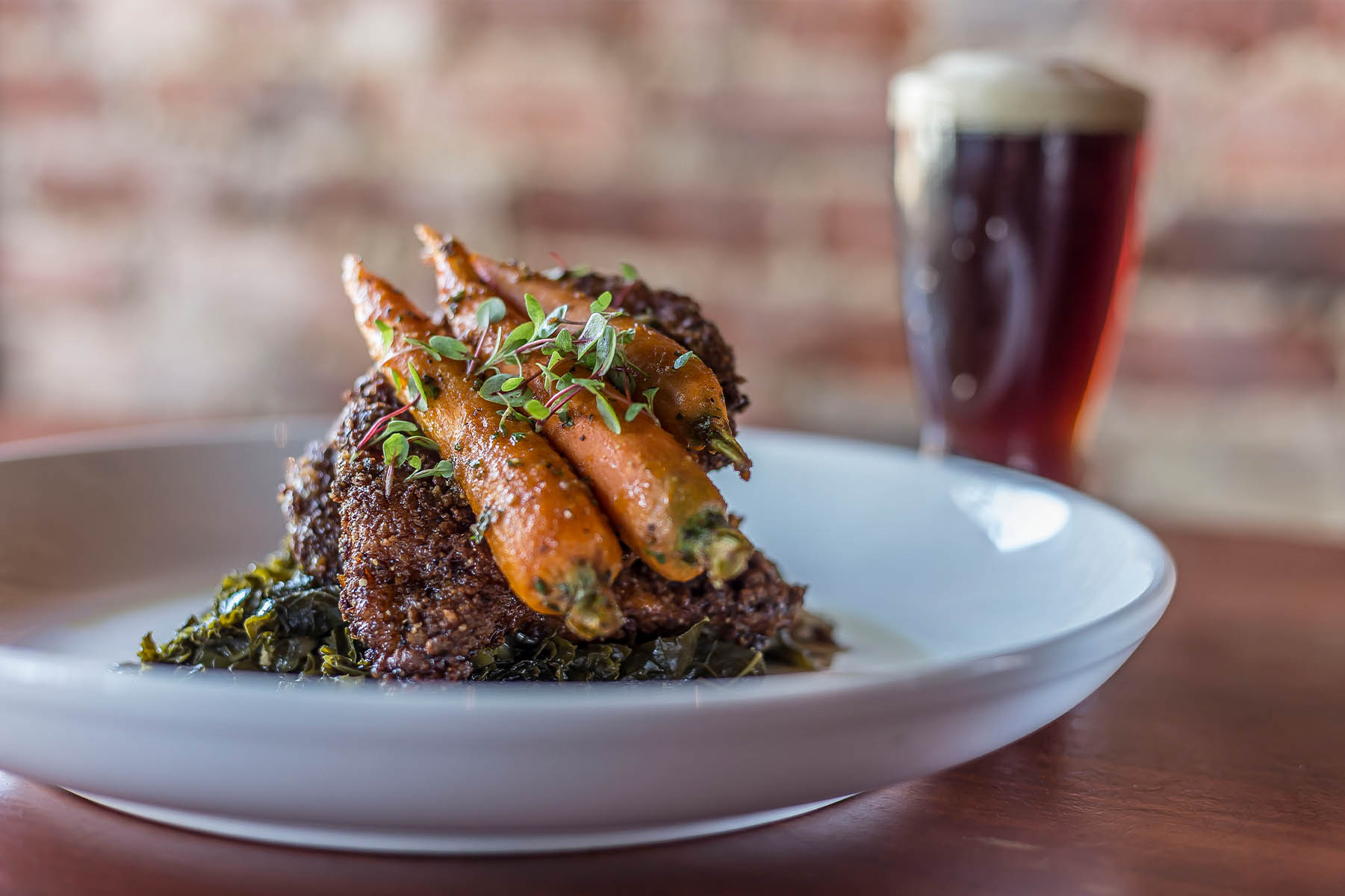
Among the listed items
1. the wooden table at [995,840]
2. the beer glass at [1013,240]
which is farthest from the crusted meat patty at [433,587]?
the beer glass at [1013,240]

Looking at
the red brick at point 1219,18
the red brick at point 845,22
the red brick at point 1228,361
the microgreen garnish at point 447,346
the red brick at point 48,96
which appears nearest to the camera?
the microgreen garnish at point 447,346

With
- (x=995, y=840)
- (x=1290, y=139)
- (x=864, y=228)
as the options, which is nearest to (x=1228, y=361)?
(x=1290, y=139)

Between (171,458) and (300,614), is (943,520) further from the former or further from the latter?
(171,458)

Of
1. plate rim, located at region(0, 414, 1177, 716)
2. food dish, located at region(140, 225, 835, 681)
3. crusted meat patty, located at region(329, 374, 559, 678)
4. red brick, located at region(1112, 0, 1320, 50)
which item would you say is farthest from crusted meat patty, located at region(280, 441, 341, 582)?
red brick, located at region(1112, 0, 1320, 50)

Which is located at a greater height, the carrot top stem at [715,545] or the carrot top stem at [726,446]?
the carrot top stem at [726,446]

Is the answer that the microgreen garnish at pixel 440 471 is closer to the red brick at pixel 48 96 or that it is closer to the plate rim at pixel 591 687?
the plate rim at pixel 591 687

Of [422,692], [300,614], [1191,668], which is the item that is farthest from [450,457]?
[1191,668]

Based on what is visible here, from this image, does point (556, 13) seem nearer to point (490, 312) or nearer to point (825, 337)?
point (825, 337)

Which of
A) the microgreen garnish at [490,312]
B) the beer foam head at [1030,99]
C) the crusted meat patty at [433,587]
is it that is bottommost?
the crusted meat patty at [433,587]
